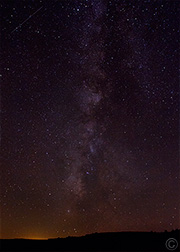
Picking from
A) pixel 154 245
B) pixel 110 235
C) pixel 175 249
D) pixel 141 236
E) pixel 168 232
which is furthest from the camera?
pixel 110 235

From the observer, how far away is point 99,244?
11398 mm

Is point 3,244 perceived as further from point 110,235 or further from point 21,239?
point 110,235

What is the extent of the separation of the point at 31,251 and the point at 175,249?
545 centimetres

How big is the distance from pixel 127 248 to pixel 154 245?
114 cm

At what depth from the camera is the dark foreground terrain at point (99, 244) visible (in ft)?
31.3

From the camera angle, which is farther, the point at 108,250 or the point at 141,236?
the point at 141,236

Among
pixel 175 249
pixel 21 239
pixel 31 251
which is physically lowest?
pixel 175 249

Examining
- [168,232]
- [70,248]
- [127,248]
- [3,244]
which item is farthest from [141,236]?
[3,244]

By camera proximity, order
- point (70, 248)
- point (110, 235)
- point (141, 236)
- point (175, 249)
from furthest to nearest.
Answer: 1. point (110, 235)
2. point (141, 236)
3. point (70, 248)
4. point (175, 249)

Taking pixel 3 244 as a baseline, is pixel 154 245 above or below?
below

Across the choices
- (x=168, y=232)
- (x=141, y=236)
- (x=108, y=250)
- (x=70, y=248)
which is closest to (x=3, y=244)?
(x=70, y=248)

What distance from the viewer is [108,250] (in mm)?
9852

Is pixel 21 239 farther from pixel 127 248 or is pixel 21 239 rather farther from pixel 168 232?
pixel 168 232

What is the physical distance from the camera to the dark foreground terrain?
31.3ft
